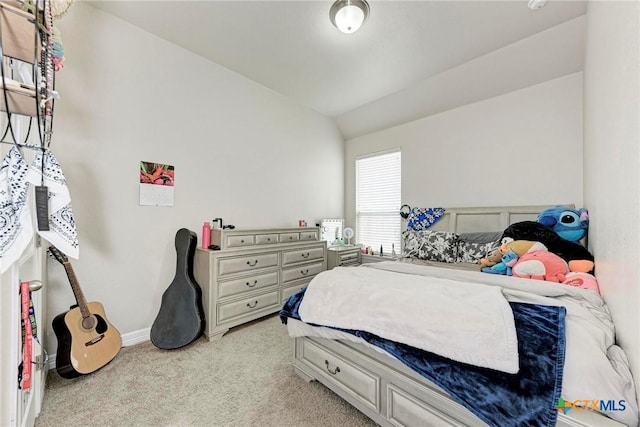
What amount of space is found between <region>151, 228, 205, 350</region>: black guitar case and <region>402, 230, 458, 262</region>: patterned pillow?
2.45m

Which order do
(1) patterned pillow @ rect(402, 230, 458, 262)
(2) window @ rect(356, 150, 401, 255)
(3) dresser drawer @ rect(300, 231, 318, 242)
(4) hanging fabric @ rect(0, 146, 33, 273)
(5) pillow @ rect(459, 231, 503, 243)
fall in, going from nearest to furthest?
(4) hanging fabric @ rect(0, 146, 33, 273), (5) pillow @ rect(459, 231, 503, 243), (1) patterned pillow @ rect(402, 230, 458, 262), (3) dresser drawer @ rect(300, 231, 318, 242), (2) window @ rect(356, 150, 401, 255)

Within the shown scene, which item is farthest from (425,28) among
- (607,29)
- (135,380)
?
(135,380)

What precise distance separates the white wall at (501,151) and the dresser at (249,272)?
78.9 inches

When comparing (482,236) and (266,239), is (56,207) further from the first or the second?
(482,236)

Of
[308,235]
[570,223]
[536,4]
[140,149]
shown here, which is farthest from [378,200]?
[140,149]

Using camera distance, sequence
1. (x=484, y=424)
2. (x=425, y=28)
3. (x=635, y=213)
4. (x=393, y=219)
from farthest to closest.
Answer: (x=393, y=219) → (x=425, y=28) → (x=484, y=424) → (x=635, y=213)

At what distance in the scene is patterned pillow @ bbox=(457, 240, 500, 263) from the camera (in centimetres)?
258

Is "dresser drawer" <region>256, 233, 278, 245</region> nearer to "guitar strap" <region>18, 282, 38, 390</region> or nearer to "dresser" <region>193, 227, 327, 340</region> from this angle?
"dresser" <region>193, 227, 327, 340</region>

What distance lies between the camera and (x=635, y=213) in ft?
2.44

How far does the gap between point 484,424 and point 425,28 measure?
2.89 metres

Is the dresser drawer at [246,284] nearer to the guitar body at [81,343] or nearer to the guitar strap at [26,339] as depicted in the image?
the guitar body at [81,343]

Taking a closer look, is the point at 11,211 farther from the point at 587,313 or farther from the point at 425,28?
the point at 425,28

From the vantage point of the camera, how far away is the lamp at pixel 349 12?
1867mm

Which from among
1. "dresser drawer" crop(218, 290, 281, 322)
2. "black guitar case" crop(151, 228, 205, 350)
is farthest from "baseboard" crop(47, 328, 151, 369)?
"dresser drawer" crop(218, 290, 281, 322)
